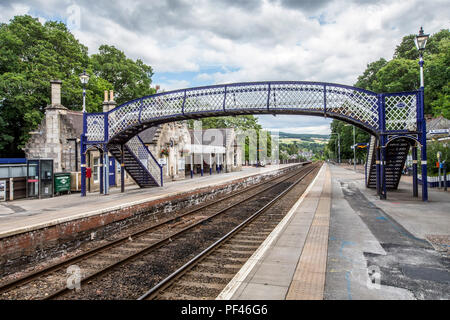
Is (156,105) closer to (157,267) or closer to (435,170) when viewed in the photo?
(157,267)

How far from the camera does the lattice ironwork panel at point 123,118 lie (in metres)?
16.4

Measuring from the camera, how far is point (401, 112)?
1397cm

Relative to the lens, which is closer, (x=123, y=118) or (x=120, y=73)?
(x=123, y=118)

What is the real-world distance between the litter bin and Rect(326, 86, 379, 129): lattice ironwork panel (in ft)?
48.9

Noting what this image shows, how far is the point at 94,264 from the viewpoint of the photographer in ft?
23.1

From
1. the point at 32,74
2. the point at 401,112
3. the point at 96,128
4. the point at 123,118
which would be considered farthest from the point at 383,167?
the point at 32,74

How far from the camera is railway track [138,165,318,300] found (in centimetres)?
519

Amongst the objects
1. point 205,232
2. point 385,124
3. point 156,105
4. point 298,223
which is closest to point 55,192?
point 156,105

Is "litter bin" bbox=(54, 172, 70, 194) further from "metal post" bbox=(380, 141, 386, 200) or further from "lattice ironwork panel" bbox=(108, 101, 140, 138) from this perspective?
"metal post" bbox=(380, 141, 386, 200)

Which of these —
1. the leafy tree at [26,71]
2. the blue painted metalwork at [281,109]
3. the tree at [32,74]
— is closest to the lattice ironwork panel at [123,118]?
the blue painted metalwork at [281,109]

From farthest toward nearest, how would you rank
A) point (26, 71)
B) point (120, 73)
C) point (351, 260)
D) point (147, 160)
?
point (120, 73), point (26, 71), point (147, 160), point (351, 260)

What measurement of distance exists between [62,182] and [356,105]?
53.6 feet

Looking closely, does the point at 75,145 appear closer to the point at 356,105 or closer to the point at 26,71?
the point at 26,71
